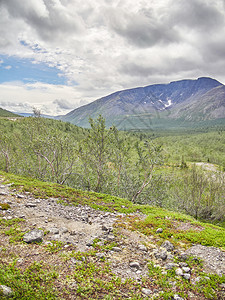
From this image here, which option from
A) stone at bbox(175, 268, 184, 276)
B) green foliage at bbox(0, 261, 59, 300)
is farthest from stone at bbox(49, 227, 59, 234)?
stone at bbox(175, 268, 184, 276)

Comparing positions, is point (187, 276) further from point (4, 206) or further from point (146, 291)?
point (4, 206)

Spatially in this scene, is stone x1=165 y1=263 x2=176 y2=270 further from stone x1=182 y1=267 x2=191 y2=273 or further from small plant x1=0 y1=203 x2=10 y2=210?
small plant x1=0 y1=203 x2=10 y2=210

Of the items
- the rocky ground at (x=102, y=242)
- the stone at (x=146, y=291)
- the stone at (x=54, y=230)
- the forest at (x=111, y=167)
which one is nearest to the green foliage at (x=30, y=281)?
the rocky ground at (x=102, y=242)

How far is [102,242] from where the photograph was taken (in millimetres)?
9133

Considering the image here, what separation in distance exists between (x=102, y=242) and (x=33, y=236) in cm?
362

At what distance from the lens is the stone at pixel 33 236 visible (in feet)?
27.2

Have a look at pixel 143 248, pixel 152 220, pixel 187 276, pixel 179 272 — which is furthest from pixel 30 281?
pixel 152 220

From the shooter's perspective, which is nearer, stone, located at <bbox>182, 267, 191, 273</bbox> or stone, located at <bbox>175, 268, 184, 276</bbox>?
stone, located at <bbox>175, 268, 184, 276</bbox>

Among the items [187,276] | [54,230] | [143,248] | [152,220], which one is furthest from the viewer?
[152,220]

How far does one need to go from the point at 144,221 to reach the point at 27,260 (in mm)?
7919

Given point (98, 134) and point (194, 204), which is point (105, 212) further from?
point (194, 204)

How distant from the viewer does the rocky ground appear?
24.1 feet

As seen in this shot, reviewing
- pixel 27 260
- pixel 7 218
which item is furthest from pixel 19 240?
pixel 7 218

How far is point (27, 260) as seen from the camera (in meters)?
7.07
